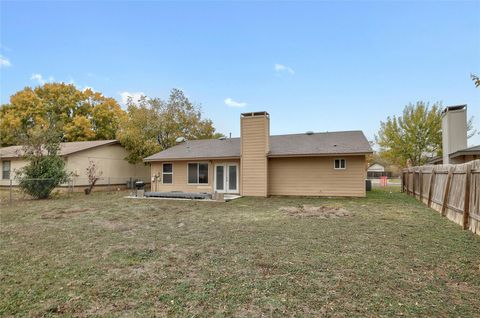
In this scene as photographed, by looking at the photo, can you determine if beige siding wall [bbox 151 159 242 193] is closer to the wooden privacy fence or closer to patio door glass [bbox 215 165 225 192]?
patio door glass [bbox 215 165 225 192]

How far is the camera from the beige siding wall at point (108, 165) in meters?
16.6

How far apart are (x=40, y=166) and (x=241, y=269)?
13.1 metres

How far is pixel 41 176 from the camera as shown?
508 inches

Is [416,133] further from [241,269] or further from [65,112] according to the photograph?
[65,112]

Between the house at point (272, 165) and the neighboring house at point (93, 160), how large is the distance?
4.50 metres

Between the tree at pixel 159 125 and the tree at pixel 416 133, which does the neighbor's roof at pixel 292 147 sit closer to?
the tree at pixel 159 125

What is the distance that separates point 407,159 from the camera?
25.9 metres

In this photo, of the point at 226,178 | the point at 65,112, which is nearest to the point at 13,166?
the point at 65,112

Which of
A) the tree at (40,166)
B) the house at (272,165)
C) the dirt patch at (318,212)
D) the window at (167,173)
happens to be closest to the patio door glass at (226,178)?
the house at (272,165)

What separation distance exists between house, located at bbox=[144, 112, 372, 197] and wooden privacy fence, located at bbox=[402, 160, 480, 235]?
2.72m

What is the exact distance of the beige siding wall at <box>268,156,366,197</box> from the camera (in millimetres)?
12656

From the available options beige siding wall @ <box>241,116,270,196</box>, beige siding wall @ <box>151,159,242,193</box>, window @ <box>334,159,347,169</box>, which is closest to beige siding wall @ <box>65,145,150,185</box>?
beige siding wall @ <box>151,159,242,193</box>

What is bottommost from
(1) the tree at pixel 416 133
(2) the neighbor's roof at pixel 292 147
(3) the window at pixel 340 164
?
(3) the window at pixel 340 164

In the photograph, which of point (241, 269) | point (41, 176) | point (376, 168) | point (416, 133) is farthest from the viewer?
point (376, 168)
